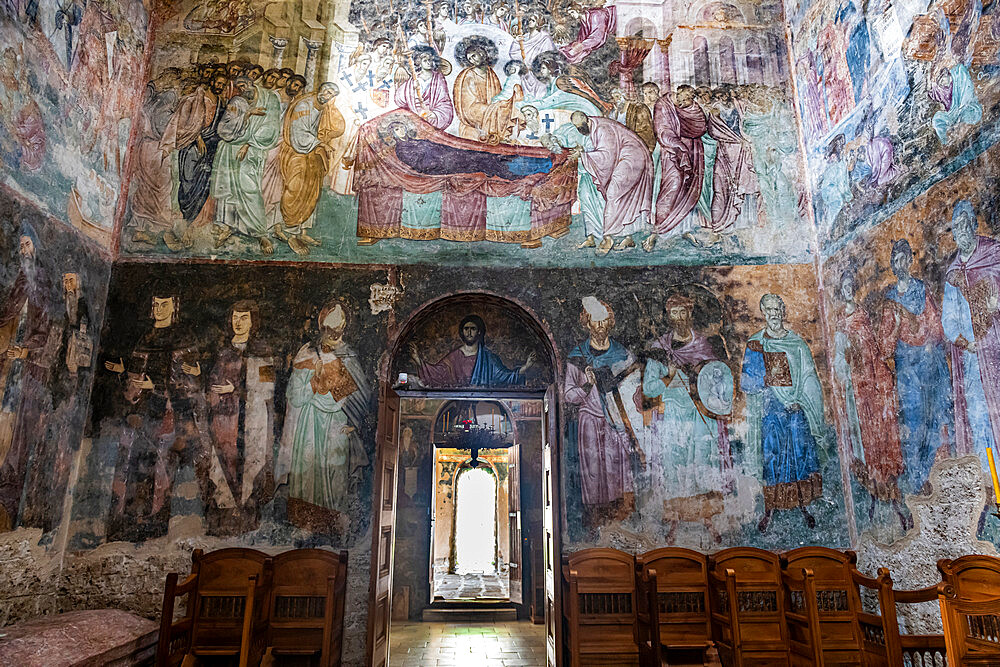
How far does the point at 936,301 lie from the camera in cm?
591

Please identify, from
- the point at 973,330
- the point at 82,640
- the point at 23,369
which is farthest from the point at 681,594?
the point at 23,369

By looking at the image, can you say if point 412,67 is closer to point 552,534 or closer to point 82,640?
point 552,534

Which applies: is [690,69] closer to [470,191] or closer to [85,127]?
[470,191]

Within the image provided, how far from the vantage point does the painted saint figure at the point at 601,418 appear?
728 centimetres

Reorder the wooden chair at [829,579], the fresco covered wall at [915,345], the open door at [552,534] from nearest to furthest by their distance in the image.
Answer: the fresco covered wall at [915,345] → the wooden chair at [829,579] → the open door at [552,534]

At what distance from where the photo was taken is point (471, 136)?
336 inches

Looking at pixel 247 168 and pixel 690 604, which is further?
pixel 247 168

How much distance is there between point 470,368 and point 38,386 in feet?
15.5

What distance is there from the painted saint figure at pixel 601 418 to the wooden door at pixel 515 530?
204 inches

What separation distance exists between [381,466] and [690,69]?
6960mm

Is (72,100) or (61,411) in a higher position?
(72,100)

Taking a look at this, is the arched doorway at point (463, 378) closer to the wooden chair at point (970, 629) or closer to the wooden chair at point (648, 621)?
the wooden chair at point (648, 621)

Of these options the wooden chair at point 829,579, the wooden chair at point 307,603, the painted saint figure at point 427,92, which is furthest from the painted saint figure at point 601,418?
the painted saint figure at point 427,92

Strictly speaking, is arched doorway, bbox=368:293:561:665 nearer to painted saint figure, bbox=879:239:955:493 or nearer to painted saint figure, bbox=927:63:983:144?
painted saint figure, bbox=879:239:955:493
